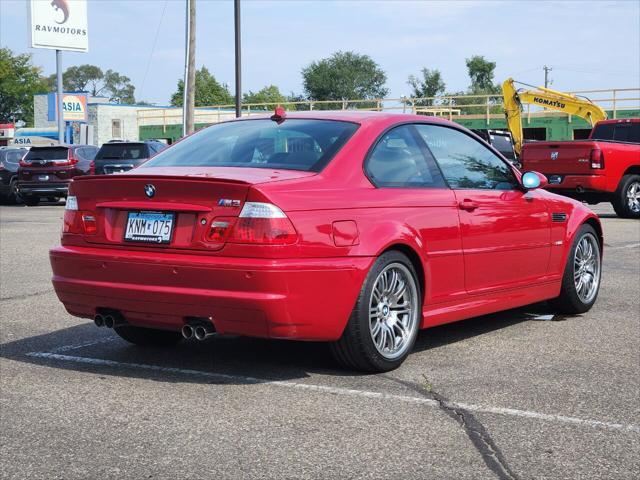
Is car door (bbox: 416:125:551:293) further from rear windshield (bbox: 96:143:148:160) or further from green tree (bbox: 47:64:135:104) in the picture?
green tree (bbox: 47:64:135:104)

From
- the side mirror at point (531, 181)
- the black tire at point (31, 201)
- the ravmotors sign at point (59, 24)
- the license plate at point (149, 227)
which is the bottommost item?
the black tire at point (31, 201)

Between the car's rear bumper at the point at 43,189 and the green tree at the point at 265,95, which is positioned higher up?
the green tree at the point at 265,95

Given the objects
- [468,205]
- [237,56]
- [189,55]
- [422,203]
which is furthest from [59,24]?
[422,203]

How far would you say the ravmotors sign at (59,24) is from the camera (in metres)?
48.0

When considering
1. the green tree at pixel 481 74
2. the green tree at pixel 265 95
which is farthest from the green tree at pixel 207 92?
the green tree at pixel 481 74

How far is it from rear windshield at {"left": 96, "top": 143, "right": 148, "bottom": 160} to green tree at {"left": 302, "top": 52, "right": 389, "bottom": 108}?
73599mm

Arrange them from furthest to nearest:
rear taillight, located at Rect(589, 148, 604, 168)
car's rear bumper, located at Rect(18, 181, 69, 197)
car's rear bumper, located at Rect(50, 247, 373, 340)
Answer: car's rear bumper, located at Rect(18, 181, 69, 197) → rear taillight, located at Rect(589, 148, 604, 168) → car's rear bumper, located at Rect(50, 247, 373, 340)

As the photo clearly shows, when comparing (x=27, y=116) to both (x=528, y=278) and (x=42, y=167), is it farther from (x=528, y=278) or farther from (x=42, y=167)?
(x=528, y=278)

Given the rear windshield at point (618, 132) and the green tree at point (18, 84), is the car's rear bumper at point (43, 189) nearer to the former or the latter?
the rear windshield at point (618, 132)

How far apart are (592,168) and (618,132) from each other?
135 inches

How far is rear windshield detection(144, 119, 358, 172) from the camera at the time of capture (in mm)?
5895

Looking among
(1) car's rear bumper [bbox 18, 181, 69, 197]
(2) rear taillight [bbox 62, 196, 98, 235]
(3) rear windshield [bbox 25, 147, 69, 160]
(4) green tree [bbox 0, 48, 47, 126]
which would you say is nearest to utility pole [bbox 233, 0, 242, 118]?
(3) rear windshield [bbox 25, 147, 69, 160]

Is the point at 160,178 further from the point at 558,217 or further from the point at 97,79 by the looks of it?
the point at 97,79

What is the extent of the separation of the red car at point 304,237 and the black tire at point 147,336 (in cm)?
1
